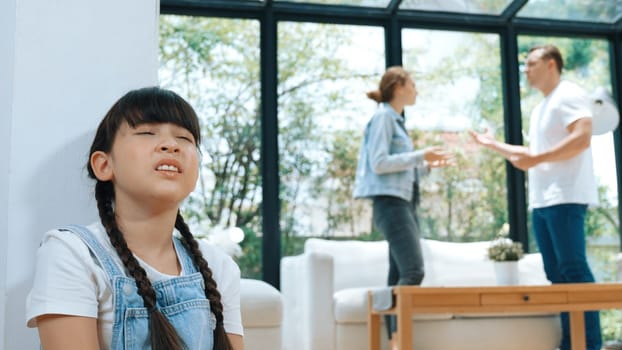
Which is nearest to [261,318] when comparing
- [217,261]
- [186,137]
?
[217,261]

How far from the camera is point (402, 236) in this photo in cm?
343

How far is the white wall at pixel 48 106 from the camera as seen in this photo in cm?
122

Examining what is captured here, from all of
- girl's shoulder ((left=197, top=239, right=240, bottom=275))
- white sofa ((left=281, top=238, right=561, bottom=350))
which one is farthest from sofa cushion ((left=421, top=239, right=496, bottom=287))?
girl's shoulder ((left=197, top=239, right=240, bottom=275))

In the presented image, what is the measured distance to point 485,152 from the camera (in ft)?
17.3

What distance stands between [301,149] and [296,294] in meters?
1.16

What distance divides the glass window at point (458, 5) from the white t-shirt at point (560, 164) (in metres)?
1.65

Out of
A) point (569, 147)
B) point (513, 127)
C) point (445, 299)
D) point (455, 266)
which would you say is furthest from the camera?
point (513, 127)

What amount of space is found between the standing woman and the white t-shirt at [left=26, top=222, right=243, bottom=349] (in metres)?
2.39

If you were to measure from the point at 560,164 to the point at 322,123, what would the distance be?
72.3 inches

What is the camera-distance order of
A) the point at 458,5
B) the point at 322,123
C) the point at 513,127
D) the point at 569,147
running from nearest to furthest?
1. the point at 569,147
2. the point at 322,123
3. the point at 458,5
4. the point at 513,127

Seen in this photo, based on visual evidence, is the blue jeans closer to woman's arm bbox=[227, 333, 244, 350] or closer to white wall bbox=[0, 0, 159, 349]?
woman's arm bbox=[227, 333, 244, 350]

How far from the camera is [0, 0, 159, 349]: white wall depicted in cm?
122

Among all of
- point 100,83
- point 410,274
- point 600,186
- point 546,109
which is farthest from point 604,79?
point 100,83

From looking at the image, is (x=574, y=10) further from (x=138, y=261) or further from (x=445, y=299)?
(x=138, y=261)
